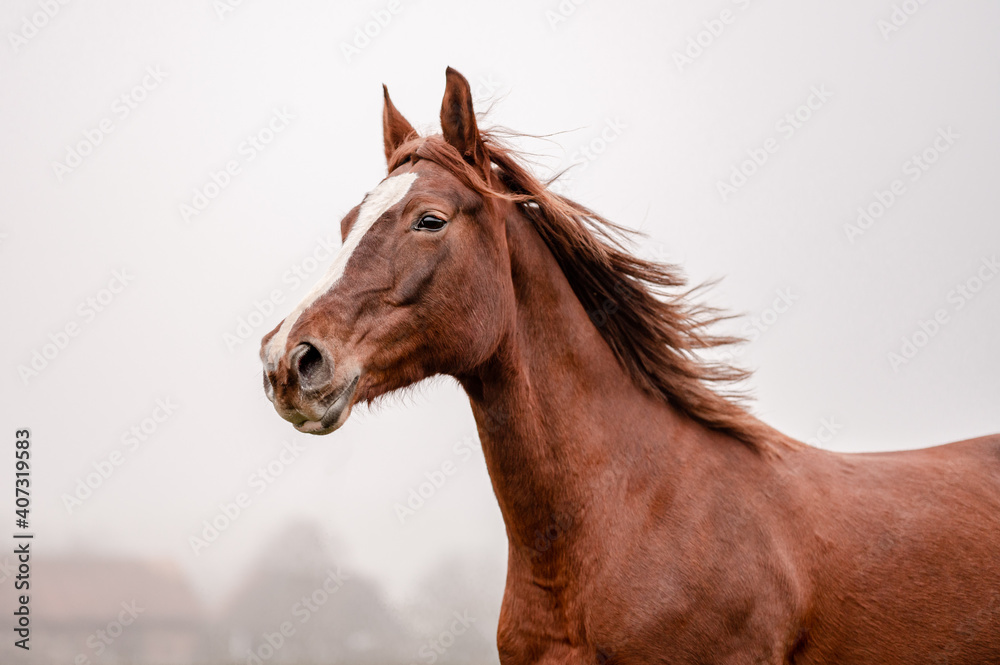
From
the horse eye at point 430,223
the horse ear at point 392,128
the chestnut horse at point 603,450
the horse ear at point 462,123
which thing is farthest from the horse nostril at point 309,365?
the horse ear at point 392,128

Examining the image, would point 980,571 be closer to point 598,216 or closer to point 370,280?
point 598,216

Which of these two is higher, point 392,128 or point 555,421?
point 392,128

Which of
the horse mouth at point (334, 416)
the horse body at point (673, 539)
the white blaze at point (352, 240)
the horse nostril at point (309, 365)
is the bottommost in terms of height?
the horse body at point (673, 539)

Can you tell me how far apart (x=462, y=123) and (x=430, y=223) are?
0.50 metres

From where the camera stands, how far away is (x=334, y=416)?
2480mm

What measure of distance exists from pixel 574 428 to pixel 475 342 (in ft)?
1.81

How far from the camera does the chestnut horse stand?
106 inches

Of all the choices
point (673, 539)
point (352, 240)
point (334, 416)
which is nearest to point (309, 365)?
point (334, 416)

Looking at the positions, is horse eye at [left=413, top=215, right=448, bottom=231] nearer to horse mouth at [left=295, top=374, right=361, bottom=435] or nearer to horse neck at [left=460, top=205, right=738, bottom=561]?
A: horse neck at [left=460, top=205, right=738, bottom=561]

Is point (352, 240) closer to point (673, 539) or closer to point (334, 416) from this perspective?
point (334, 416)

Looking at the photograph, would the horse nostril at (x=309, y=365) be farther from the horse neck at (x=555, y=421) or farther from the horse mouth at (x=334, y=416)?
the horse neck at (x=555, y=421)

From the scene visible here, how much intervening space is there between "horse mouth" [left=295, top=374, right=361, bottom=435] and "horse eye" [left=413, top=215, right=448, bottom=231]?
2.10 ft

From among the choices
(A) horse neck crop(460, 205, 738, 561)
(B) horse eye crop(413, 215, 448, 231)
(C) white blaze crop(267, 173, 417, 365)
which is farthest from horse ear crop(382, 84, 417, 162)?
(B) horse eye crop(413, 215, 448, 231)

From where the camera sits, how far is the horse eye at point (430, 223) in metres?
2.79
